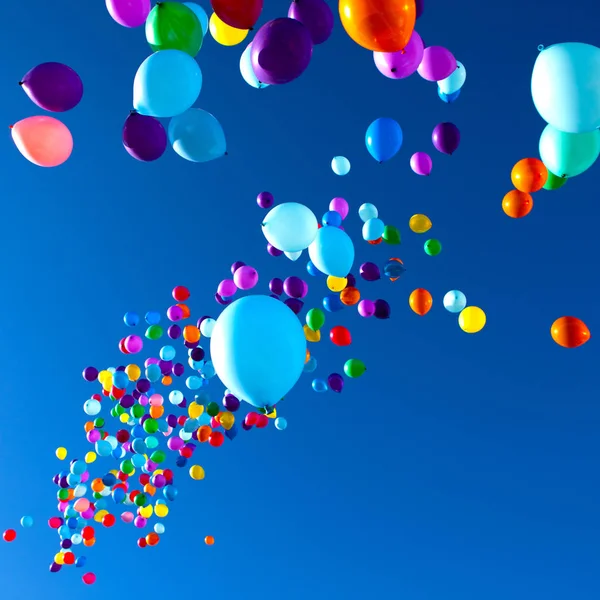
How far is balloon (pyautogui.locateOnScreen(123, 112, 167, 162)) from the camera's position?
3051 mm

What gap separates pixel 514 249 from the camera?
4961 millimetres

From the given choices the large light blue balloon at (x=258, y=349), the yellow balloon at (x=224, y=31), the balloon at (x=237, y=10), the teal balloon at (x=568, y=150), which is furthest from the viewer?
the yellow balloon at (x=224, y=31)

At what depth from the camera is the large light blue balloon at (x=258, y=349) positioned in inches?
111

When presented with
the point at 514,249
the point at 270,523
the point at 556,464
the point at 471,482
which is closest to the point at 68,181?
the point at 270,523

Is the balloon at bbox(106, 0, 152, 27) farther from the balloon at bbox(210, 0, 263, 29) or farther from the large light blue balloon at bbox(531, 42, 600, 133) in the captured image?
the large light blue balloon at bbox(531, 42, 600, 133)

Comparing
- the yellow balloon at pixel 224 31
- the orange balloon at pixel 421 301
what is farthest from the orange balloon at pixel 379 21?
the orange balloon at pixel 421 301

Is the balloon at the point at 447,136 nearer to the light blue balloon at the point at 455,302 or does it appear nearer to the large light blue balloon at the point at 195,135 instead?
the light blue balloon at the point at 455,302

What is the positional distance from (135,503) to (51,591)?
5.16ft

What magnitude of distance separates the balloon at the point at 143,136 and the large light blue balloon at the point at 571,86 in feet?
5.85

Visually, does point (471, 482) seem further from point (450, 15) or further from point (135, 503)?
point (450, 15)

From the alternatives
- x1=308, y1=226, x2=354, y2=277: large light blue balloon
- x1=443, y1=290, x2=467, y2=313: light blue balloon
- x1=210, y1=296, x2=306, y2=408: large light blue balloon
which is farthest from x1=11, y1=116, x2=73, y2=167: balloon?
x1=443, y1=290, x2=467, y2=313: light blue balloon

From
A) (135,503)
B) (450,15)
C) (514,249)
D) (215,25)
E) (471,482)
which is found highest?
(450,15)

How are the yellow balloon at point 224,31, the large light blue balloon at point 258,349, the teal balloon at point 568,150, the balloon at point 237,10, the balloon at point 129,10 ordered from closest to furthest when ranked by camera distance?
the balloon at point 237,10
the large light blue balloon at point 258,349
the balloon at point 129,10
the teal balloon at point 568,150
the yellow balloon at point 224,31

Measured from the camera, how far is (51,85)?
9.81ft
